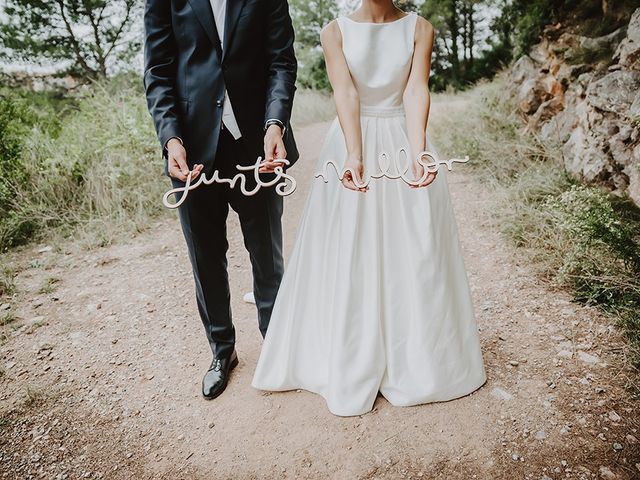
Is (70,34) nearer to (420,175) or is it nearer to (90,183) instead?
(90,183)

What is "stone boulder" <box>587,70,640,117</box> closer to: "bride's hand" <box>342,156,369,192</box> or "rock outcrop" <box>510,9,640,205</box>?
"rock outcrop" <box>510,9,640,205</box>

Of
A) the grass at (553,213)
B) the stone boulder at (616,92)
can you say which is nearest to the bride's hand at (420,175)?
the grass at (553,213)

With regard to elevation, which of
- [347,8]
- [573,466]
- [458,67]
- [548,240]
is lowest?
[573,466]

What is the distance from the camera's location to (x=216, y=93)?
2168 millimetres

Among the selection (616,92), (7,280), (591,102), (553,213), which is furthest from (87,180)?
(616,92)

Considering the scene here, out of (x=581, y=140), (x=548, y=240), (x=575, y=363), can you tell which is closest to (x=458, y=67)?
(x=581, y=140)

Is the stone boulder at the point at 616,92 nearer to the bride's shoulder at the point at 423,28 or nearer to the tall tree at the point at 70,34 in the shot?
the bride's shoulder at the point at 423,28

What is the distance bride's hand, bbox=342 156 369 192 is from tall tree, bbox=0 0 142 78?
1133cm

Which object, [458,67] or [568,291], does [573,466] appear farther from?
[458,67]

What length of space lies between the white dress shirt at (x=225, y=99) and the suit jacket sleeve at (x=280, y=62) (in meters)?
0.17

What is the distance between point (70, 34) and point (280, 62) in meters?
12.7

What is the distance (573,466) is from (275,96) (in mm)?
2259

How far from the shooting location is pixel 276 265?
2635 millimetres

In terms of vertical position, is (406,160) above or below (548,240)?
above
